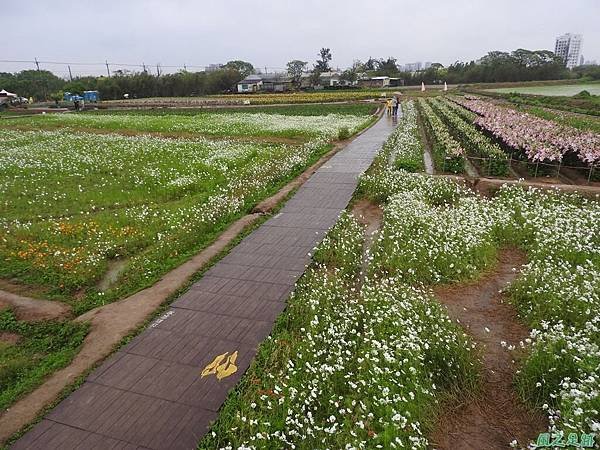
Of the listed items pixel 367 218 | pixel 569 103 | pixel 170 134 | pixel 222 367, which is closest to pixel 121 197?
pixel 367 218

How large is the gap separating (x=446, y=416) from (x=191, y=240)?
6.91 metres

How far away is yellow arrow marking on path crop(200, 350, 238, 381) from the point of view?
5.29 meters

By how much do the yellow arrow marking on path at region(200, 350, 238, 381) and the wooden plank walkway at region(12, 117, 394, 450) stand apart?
0.04 ft

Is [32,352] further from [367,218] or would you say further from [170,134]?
[170,134]

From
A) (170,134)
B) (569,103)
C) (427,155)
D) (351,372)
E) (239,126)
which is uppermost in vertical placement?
(569,103)

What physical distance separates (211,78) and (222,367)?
87.7 meters

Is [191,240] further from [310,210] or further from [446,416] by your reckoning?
[446,416]

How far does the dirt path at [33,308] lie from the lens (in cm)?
697

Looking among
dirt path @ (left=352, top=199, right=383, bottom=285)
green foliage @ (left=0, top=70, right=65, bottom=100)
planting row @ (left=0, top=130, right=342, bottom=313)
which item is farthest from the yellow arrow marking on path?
green foliage @ (left=0, top=70, right=65, bottom=100)

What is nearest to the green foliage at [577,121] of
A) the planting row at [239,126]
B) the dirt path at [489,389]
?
the planting row at [239,126]

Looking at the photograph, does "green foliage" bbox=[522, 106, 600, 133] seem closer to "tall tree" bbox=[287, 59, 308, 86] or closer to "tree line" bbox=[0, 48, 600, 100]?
"tree line" bbox=[0, 48, 600, 100]

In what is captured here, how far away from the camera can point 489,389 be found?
5.22m

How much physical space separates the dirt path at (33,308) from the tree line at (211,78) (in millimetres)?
77863

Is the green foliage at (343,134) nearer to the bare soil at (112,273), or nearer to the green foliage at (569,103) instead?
the bare soil at (112,273)
